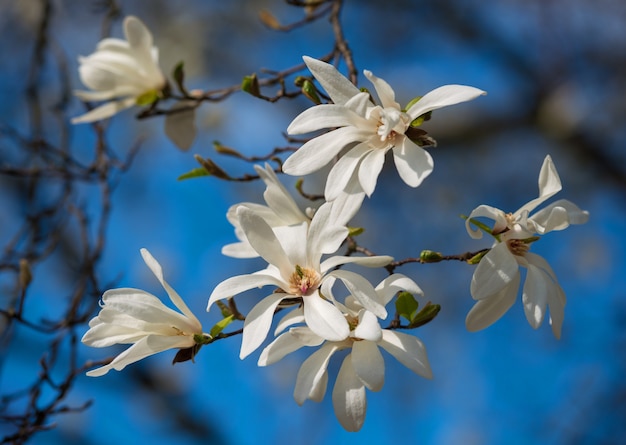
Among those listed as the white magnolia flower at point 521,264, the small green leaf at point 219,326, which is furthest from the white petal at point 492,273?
the small green leaf at point 219,326

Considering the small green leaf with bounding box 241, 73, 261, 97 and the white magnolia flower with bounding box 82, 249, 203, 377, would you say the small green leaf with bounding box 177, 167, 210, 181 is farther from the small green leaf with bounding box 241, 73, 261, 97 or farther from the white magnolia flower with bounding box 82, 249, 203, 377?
the white magnolia flower with bounding box 82, 249, 203, 377

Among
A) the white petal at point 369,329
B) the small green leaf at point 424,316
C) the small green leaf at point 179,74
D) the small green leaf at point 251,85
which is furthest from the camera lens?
the small green leaf at point 179,74

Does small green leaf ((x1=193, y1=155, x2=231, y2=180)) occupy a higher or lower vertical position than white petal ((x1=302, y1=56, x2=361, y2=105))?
lower

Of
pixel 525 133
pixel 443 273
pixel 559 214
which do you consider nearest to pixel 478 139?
pixel 525 133

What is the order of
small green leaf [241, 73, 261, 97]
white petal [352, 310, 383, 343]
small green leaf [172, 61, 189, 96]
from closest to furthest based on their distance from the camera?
white petal [352, 310, 383, 343] < small green leaf [241, 73, 261, 97] < small green leaf [172, 61, 189, 96]

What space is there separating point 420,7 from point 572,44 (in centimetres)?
69

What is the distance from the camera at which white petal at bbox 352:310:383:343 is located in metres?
0.52

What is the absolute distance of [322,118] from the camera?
2.00ft

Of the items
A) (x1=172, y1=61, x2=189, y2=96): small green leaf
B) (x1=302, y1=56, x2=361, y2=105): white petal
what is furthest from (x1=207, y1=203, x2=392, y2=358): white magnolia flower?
(x1=172, y1=61, x2=189, y2=96): small green leaf

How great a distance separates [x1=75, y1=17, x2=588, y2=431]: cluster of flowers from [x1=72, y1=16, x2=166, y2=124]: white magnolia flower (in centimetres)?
50

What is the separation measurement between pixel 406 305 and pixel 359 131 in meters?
0.17

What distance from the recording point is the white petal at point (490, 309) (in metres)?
0.61

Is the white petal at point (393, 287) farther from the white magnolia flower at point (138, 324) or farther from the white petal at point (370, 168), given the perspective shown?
the white magnolia flower at point (138, 324)

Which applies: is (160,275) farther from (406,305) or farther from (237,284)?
(406,305)
